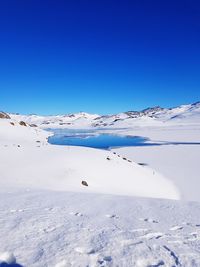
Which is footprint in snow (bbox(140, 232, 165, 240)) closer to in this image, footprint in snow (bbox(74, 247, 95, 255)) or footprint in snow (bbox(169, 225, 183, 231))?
footprint in snow (bbox(169, 225, 183, 231))

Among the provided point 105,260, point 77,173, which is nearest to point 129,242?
point 105,260

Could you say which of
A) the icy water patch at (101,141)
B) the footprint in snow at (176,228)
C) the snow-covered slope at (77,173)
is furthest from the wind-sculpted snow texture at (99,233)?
the icy water patch at (101,141)

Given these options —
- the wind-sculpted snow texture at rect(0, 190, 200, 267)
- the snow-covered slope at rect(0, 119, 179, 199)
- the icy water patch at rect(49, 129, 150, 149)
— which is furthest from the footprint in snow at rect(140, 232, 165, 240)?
the icy water patch at rect(49, 129, 150, 149)

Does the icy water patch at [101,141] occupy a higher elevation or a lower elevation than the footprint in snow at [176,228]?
higher

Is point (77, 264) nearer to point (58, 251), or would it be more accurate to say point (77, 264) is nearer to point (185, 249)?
point (58, 251)

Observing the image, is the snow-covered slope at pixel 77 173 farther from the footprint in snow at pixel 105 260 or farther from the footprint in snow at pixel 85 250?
the footprint in snow at pixel 105 260

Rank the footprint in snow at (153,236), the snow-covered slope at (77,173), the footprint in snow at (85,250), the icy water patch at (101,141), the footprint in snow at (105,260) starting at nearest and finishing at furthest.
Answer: the footprint in snow at (105,260)
the footprint in snow at (85,250)
the footprint in snow at (153,236)
the snow-covered slope at (77,173)
the icy water patch at (101,141)

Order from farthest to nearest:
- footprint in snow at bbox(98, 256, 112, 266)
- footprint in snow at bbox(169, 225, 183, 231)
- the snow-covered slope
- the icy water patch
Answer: the icy water patch < the snow-covered slope < footprint in snow at bbox(169, 225, 183, 231) < footprint in snow at bbox(98, 256, 112, 266)

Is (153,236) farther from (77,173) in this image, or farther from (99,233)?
(77,173)

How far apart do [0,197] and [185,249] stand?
811cm

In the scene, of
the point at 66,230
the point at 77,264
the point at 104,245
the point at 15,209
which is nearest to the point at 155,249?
the point at 104,245

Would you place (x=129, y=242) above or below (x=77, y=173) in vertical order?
below

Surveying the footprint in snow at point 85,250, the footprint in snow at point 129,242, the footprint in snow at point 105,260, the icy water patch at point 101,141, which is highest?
the icy water patch at point 101,141

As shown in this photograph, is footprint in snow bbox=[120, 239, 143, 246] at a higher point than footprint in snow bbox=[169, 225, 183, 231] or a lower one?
higher
